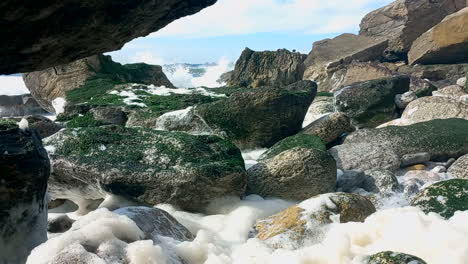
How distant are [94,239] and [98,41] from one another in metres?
3.09

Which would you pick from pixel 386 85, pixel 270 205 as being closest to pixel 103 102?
pixel 386 85

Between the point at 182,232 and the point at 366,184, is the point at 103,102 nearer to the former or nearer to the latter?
the point at 366,184

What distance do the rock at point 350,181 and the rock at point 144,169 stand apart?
A: 2243mm

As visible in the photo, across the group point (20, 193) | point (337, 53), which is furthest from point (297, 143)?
point (337, 53)

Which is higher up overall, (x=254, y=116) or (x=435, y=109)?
(x=254, y=116)

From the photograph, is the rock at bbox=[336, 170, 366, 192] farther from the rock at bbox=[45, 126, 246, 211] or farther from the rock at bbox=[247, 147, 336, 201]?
the rock at bbox=[45, 126, 246, 211]

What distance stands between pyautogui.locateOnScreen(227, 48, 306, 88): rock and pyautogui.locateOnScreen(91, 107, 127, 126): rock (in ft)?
38.4

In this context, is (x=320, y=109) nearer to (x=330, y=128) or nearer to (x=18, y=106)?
(x=330, y=128)

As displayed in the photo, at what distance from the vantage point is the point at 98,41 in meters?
6.41

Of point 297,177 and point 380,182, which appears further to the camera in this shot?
point 380,182

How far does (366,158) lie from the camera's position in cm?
1162

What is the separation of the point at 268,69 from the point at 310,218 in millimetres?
22716

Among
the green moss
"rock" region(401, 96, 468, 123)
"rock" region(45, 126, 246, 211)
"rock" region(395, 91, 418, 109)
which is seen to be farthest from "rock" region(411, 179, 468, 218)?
"rock" region(395, 91, 418, 109)

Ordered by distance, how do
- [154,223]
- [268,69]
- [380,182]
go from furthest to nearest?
[268,69], [380,182], [154,223]
